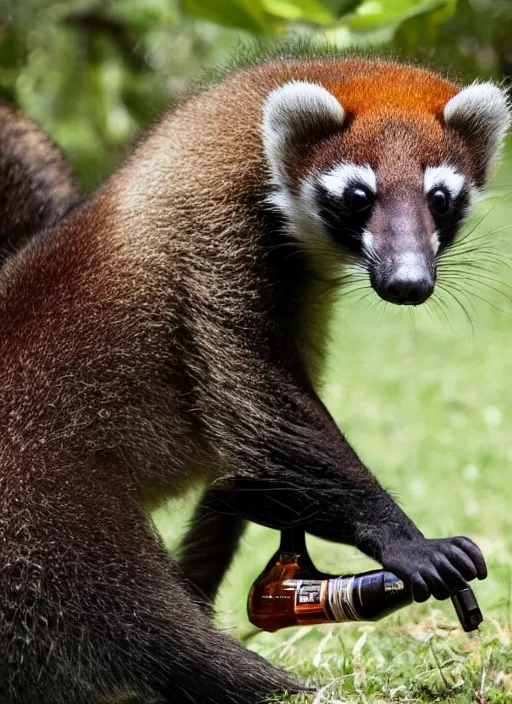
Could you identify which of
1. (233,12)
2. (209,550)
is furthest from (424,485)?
(233,12)

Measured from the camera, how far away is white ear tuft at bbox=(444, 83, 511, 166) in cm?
402

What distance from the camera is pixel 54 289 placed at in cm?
419

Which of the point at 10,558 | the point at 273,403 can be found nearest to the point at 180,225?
the point at 273,403

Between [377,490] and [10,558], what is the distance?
131 cm

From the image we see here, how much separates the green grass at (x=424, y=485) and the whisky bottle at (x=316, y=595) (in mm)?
247

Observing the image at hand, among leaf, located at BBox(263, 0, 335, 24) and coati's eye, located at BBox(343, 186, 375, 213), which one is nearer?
coati's eye, located at BBox(343, 186, 375, 213)

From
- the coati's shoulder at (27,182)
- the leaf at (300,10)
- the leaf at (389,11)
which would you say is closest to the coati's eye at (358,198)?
the coati's shoulder at (27,182)

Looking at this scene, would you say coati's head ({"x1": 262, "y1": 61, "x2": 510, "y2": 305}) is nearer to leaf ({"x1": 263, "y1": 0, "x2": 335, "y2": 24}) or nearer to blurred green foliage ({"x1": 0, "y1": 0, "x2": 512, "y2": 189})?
blurred green foliage ({"x1": 0, "y1": 0, "x2": 512, "y2": 189})

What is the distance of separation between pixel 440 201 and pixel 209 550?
6.35 ft

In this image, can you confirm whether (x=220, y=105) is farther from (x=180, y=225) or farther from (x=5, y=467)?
(x=5, y=467)

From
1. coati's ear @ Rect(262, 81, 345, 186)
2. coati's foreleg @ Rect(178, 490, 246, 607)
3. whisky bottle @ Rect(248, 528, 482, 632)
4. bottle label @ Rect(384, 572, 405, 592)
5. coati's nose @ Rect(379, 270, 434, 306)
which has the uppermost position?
coati's ear @ Rect(262, 81, 345, 186)

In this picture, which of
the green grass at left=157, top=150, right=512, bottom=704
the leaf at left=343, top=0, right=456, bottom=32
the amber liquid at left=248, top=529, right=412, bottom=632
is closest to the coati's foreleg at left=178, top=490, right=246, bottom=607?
the green grass at left=157, top=150, right=512, bottom=704

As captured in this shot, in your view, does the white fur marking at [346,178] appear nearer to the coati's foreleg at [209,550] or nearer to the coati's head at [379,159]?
the coati's head at [379,159]

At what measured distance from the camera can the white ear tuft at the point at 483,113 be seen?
13.2ft
